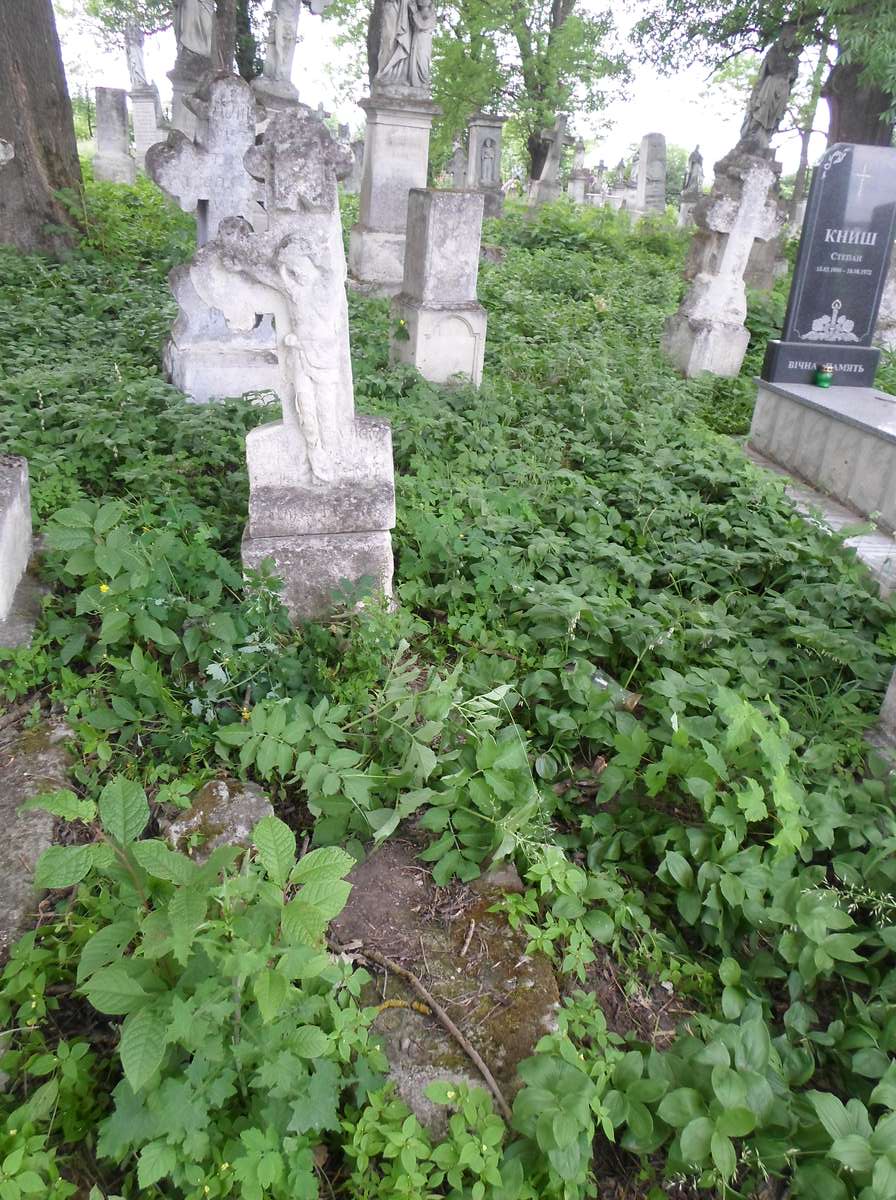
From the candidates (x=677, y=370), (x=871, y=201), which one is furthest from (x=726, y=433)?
(x=871, y=201)

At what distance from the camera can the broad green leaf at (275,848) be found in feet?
5.79

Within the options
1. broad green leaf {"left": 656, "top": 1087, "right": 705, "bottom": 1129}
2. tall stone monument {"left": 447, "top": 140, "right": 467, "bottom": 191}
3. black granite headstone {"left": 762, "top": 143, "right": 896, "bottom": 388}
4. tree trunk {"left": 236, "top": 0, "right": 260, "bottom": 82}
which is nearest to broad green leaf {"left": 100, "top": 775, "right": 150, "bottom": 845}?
broad green leaf {"left": 656, "top": 1087, "right": 705, "bottom": 1129}

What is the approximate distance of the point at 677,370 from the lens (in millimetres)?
8250

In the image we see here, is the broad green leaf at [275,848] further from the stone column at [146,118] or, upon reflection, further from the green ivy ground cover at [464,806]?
the stone column at [146,118]

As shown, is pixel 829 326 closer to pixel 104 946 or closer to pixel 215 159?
pixel 215 159

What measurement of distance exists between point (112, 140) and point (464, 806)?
18611 millimetres

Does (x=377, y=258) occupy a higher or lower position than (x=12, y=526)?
higher

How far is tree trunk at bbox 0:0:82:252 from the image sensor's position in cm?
793

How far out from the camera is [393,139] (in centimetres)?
986

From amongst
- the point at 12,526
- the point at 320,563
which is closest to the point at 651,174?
the point at 320,563

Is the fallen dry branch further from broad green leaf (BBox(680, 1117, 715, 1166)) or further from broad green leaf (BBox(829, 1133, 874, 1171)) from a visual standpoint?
broad green leaf (BBox(829, 1133, 874, 1171))

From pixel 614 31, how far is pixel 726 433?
17098 mm

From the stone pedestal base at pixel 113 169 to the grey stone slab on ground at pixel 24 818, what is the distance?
55.8ft

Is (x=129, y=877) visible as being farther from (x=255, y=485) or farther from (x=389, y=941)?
(x=255, y=485)
